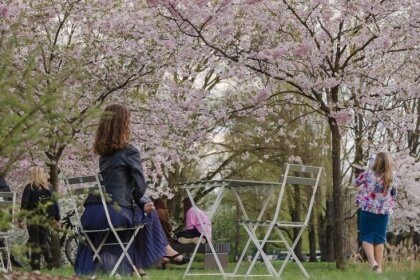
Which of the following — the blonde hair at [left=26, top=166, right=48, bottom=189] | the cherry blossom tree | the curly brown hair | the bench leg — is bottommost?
the bench leg

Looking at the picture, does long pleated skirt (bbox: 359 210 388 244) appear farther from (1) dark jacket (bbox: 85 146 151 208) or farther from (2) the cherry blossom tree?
(1) dark jacket (bbox: 85 146 151 208)

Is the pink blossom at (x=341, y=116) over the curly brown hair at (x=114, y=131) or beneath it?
over

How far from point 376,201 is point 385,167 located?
454 millimetres

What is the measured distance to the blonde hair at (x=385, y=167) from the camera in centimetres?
1005

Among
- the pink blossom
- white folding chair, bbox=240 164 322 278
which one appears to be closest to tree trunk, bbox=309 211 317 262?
the pink blossom

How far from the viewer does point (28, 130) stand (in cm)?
464

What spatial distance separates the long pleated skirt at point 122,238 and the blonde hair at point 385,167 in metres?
3.29

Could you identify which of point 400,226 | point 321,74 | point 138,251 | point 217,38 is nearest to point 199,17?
point 217,38

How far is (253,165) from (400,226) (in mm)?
5976

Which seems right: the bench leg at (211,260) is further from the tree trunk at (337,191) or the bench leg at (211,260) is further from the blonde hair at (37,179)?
the blonde hair at (37,179)

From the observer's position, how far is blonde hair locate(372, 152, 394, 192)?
33.0ft

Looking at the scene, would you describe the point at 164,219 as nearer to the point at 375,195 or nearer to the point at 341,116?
the point at 341,116

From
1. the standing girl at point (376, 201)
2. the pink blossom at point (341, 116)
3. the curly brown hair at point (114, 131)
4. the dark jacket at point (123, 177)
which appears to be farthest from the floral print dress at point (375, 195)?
the curly brown hair at point (114, 131)

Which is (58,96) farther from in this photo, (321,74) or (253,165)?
(253,165)
